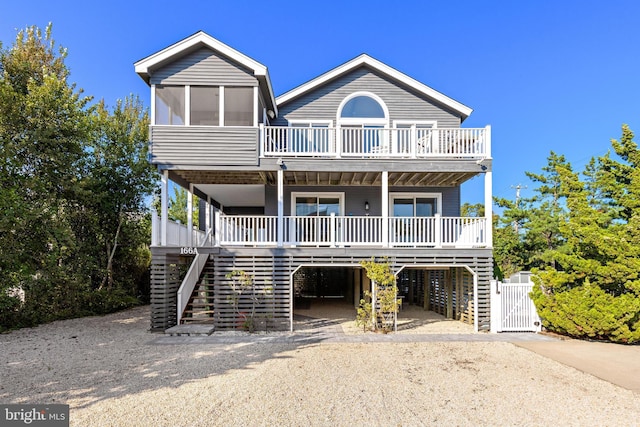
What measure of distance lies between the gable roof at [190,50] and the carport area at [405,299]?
674 centimetres

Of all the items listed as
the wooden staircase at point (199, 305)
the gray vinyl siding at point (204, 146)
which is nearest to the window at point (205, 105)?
the gray vinyl siding at point (204, 146)

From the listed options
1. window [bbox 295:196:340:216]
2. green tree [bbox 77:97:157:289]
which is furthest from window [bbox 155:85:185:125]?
window [bbox 295:196:340:216]

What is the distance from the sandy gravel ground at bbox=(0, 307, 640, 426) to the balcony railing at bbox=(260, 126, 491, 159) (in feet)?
18.6

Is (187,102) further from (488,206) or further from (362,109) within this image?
(488,206)

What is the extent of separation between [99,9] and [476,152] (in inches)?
547

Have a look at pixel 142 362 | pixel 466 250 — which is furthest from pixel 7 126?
pixel 466 250

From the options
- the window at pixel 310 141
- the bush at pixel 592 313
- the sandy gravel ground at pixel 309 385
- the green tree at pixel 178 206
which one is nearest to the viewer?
the sandy gravel ground at pixel 309 385

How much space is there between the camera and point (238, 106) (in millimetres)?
10914

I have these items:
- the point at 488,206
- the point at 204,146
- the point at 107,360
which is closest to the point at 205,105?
the point at 204,146

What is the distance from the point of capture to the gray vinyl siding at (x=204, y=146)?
34.1 ft

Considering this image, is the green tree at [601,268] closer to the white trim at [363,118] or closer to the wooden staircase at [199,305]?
the white trim at [363,118]

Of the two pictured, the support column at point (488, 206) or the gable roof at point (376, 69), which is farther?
the gable roof at point (376, 69)

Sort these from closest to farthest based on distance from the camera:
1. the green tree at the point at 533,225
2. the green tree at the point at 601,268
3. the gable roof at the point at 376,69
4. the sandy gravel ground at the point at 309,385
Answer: the sandy gravel ground at the point at 309,385 → the green tree at the point at 601,268 → the gable roof at the point at 376,69 → the green tree at the point at 533,225

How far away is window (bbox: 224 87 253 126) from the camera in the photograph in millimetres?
10789
